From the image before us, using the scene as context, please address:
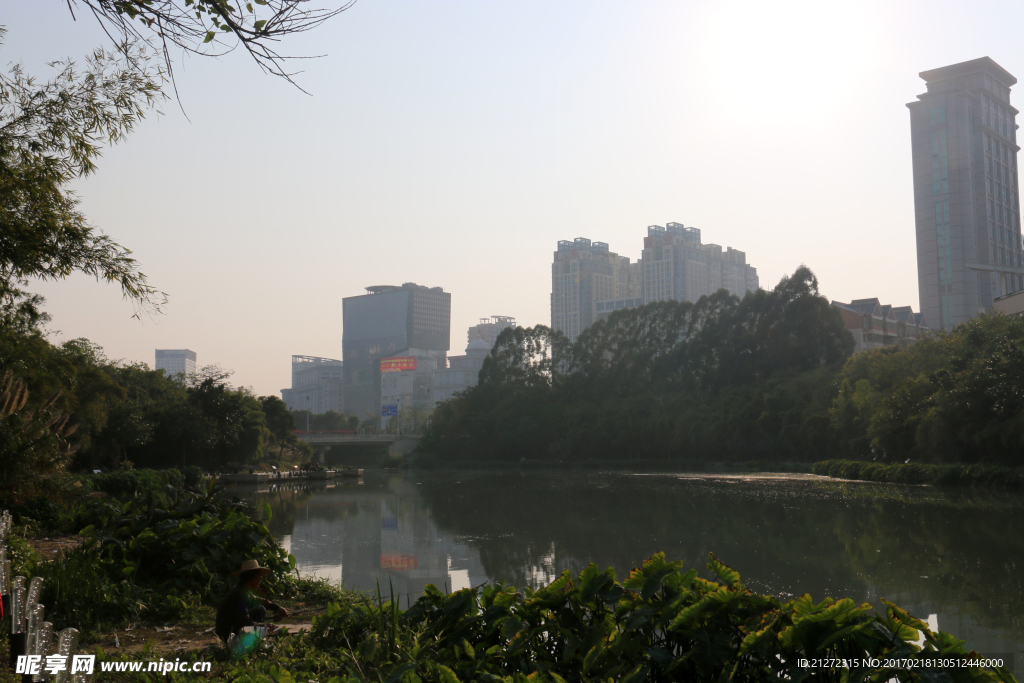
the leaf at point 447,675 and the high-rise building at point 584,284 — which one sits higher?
the high-rise building at point 584,284

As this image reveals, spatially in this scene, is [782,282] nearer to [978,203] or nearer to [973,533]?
[973,533]

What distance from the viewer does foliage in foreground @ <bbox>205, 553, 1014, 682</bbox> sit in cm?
322

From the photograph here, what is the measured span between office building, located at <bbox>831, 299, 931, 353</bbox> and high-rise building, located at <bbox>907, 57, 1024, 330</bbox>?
1976cm

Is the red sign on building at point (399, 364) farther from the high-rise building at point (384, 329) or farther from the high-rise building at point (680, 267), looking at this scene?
the high-rise building at point (384, 329)

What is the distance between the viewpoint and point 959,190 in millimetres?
84250

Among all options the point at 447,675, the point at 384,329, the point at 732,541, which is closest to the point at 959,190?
the point at 732,541

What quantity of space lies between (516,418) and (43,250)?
168ft

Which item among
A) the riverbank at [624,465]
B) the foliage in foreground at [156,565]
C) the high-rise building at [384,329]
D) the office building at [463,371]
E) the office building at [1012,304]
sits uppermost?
the high-rise building at [384,329]

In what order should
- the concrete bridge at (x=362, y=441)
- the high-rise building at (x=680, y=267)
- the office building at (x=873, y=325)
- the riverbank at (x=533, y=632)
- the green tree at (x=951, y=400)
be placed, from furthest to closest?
the high-rise building at (x=680, y=267), the concrete bridge at (x=362, y=441), the office building at (x=873, y=325), the green tree at (x=951, y=400), the riverbank at (x=533, y=632)

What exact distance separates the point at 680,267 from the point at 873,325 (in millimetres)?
57761

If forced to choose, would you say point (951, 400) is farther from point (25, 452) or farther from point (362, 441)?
point (362, 441)

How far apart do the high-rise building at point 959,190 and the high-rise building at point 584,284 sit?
160 ft

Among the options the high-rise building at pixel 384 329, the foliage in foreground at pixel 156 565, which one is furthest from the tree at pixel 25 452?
the high-rise building at pixel 384 329

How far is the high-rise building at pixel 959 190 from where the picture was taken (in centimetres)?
8331
